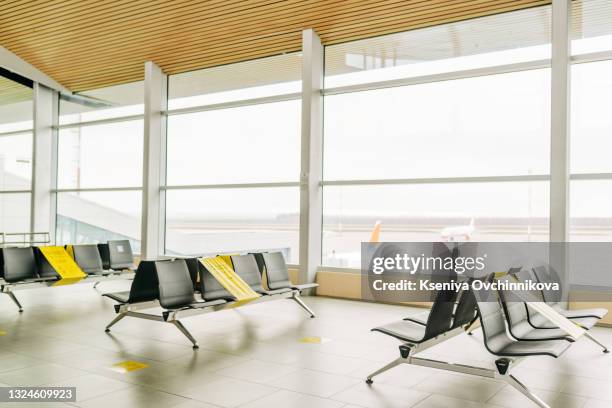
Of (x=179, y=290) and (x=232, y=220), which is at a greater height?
(x=232, y=220)

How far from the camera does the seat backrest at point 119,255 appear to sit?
7671mm

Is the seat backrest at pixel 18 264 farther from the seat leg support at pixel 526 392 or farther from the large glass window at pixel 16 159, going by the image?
the seat leg support at pixel 526 392

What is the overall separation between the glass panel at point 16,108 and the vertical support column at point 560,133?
10.1 m

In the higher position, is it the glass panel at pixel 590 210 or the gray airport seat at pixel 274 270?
the glass panel at pixel 590 210

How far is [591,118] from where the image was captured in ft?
20.7

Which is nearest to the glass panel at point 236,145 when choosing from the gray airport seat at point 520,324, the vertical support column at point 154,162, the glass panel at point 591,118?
the vertical support column at point 154,162

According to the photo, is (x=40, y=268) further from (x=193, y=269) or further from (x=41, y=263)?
(x=193, y=269)

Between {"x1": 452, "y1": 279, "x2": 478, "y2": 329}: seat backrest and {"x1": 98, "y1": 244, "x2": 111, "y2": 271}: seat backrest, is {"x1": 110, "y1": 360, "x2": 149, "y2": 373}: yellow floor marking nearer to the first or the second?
{"x1": 452, "y1": 279, "x2": 478, "y2": 329}: seat backrest

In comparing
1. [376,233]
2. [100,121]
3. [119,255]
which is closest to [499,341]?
[376,233]

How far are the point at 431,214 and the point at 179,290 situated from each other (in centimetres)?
386

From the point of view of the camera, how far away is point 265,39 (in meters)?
8.12

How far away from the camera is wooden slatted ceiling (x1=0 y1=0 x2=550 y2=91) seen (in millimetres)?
7016

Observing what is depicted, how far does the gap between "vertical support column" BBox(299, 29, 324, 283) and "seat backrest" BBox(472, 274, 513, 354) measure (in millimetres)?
4359

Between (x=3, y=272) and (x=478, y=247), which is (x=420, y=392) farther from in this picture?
(x=3, y=272)
